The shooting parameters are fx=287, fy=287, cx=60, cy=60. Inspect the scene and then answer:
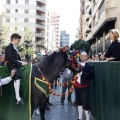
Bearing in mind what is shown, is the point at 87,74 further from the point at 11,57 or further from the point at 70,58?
the point at 11,57

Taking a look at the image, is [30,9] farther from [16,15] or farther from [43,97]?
[43,97]

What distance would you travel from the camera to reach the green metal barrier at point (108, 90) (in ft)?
20.7

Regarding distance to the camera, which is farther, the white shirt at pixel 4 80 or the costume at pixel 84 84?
the costume at pixel 84 84

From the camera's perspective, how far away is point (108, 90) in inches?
285

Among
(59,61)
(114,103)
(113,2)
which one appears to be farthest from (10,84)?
(113,2)

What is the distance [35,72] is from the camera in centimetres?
777

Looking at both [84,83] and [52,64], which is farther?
[84,83]

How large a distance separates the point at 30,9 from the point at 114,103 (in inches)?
3862

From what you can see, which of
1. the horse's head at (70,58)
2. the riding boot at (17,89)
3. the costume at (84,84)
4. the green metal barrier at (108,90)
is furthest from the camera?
the costume at (84,84)

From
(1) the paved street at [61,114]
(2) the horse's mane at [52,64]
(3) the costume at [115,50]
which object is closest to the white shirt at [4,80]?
(2) the horse's mane at [52,64]

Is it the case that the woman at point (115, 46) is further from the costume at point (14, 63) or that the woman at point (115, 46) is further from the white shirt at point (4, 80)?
the white shirt at point (4, 80)

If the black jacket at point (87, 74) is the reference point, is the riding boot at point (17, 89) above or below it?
below

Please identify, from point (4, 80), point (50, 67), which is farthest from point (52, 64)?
point (4, 80)

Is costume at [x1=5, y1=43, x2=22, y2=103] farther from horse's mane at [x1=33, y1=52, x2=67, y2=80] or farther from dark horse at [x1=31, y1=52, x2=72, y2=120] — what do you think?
horse's mane at [x1=33, y1=52, x2=67, y2=80]
